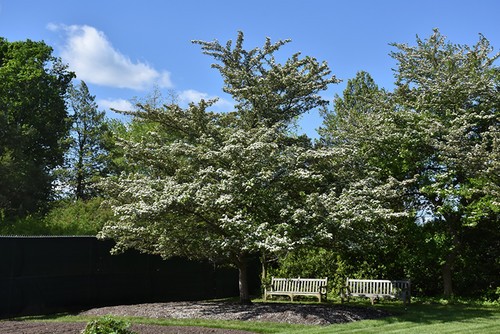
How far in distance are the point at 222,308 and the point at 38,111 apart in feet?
75.5

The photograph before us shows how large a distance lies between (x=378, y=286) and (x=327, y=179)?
149 inches

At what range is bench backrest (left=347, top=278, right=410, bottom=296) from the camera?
13.0m

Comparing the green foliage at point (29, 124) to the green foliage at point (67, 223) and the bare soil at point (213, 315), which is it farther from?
the bare soil at point (213, 315)

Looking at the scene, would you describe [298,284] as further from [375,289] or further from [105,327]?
[105,327]

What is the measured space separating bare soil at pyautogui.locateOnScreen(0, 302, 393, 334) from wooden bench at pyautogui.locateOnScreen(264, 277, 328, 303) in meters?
3.10

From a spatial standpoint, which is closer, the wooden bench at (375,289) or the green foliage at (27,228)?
the wooden bench at (375,289)

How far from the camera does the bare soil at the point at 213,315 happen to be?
818cm

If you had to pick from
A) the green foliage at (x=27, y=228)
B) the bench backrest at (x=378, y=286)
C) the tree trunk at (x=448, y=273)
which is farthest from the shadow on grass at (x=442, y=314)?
the green foliage at (x=27, y=228)

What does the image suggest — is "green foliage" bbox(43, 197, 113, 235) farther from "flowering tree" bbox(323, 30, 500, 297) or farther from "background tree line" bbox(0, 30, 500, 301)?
"flowering tree" bbox(323, 30, 500, 297)

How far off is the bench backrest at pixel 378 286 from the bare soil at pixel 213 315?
241 centimetres

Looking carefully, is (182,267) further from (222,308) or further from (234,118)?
(234,118)

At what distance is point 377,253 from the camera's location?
14.9 meters

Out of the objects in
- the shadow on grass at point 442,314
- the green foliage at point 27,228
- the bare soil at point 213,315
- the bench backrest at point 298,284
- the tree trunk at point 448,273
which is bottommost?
the bare soil at point 213,315

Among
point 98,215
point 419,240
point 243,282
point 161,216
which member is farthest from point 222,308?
point 98,215
